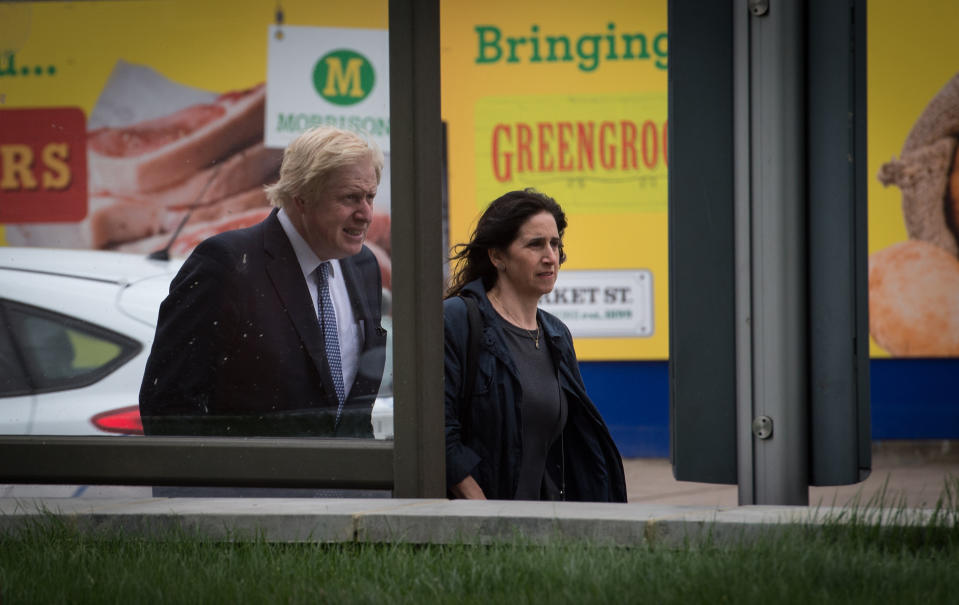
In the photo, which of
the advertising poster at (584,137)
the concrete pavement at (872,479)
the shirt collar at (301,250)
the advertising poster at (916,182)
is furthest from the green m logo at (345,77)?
the advertising poster at (916,182)

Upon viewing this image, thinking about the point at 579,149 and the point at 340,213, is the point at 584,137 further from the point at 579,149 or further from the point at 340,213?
the point at 340,213

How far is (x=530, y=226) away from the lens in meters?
4.75

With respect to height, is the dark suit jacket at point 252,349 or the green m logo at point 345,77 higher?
the green m logo at point 345,77

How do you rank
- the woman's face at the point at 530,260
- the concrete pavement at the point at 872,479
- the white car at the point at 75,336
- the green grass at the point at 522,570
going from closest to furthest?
the green grass at the point at 522,570
the white car at the point at 75,336
the woman's face at the point at 530,260
the concrete pavement at the point at 872,479

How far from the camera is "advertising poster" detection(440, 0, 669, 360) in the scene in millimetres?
9930

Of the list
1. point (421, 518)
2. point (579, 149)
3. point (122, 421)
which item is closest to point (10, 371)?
point (122, 421)

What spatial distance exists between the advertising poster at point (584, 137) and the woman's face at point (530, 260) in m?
5.20

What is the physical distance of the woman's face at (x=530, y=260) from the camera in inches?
182

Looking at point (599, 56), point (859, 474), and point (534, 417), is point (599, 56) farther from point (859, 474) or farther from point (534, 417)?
point (859, 474)

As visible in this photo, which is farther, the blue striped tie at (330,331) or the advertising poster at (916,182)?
the advertising poster at (916,182)

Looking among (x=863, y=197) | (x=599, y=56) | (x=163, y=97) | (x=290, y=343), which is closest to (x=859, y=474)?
(x=863, y=197)

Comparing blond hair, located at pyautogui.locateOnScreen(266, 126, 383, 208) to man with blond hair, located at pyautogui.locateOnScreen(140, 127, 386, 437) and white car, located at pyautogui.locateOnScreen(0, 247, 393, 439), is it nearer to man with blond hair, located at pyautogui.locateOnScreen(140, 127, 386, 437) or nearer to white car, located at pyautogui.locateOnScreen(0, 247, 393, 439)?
→ man with blond hair, located at pyautogui.locateOnScreen(140, 127, 386, 437)

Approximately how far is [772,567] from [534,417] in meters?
1.68

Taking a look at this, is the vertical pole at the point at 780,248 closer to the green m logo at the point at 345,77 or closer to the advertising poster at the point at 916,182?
the green m logo at the point at 345,77
